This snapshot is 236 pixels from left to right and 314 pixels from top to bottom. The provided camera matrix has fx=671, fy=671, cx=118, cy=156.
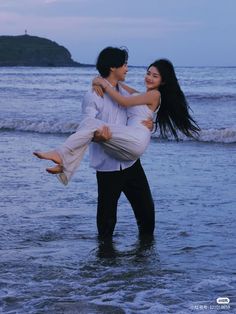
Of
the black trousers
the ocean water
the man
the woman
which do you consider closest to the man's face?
the man

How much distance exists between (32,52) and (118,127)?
147 metres

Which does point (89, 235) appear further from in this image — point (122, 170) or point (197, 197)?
point (197, 197)

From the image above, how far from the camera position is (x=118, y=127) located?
539cm

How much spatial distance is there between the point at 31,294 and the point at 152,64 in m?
2.25

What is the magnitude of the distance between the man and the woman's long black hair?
0.33 metres

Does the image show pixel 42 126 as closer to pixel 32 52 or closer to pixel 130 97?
pixel 130 97

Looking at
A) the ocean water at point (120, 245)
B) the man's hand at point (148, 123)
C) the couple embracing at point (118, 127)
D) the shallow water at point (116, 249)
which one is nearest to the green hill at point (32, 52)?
the ocean water at point (120, 245)

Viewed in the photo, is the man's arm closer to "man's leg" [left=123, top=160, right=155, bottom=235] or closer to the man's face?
the man's face

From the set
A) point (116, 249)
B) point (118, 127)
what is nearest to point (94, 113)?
point (118, 127)

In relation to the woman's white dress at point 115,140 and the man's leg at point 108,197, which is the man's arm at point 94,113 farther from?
the man's leg at point 108,197

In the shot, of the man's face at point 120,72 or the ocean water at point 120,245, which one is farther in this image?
the man's face at point 120,72

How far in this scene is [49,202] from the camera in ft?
25.2

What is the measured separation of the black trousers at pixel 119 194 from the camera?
573cm

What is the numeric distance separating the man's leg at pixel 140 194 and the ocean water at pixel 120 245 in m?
0.18
